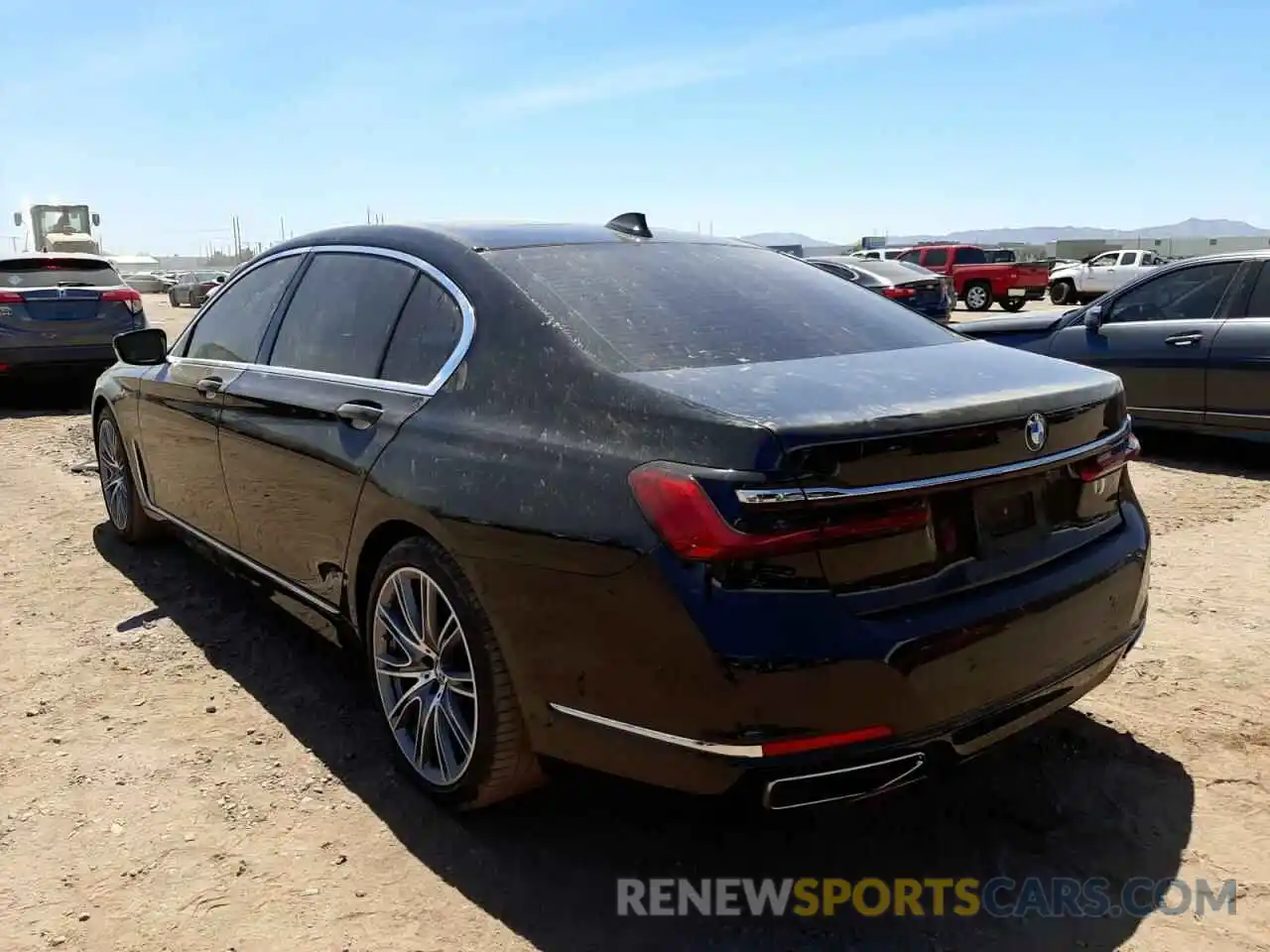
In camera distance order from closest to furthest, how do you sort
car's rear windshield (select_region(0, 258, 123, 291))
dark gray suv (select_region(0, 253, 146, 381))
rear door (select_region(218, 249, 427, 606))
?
rear door (select_region(218, 249, 427, 606)), dark gray suv (select_region(0, 253, 146, 381)), car's rear windshield (select_region(0, 258, 123, 291))

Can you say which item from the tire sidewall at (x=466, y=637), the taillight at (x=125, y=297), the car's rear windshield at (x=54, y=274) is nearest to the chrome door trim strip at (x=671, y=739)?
the tire sidewall at (x=466, y=637)

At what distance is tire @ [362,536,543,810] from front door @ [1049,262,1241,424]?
6.14 meters

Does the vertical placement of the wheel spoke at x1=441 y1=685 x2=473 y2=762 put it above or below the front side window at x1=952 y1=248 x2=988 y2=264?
below

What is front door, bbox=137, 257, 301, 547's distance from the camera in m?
3.93

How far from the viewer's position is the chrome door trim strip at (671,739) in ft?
6.91

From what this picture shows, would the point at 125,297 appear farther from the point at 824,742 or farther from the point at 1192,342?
the point at 824,742

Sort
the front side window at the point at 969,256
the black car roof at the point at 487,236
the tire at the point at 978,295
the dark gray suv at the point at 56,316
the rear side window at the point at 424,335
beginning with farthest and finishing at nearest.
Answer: the front side window at the point at 969,256, the tire at the point at 978,295, the dark gray suv at the point at 56,316, the black car roof at the point at 487,236, the rear side window at the point at 424,335

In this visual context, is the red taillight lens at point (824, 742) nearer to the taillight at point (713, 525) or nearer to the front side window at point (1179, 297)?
the taillight at point (713, 525)

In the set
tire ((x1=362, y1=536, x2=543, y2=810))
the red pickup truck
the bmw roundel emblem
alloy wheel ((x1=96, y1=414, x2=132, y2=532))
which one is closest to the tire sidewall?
tire ((x1=362, y1=536, x2=543, y2=810))

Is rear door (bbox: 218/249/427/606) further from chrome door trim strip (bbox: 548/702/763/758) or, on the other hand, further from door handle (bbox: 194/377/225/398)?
chrome door trim strip (bbox: 548/702/763/758)

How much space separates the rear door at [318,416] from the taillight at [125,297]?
24.4 feet

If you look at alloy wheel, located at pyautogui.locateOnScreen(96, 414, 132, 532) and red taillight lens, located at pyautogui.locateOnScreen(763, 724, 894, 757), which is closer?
red taillight lens, located at pyautogui.locateOnScreen(763, 724, 894, 757)

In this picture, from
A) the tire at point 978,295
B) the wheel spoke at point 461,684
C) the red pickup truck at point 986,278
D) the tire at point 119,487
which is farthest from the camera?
the tire at point 978,295

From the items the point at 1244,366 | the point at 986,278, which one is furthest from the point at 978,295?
the point at 1244,366
